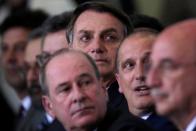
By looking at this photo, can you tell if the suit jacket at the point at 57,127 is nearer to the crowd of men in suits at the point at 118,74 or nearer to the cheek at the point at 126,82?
the crowd of men in suits at the point at 118,74

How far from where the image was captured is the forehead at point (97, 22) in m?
7.71

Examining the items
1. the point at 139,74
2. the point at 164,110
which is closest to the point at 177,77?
the point at 164,110

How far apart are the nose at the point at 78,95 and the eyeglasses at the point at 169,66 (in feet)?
4.00

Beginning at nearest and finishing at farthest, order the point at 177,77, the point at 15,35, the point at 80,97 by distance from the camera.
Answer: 1. the point at 177,77
2. the point at 80,97
3. the point at 15,35

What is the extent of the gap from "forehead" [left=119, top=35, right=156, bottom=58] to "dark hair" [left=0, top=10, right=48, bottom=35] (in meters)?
4.58

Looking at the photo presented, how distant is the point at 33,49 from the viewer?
1028cm

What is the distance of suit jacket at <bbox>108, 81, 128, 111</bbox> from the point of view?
7.25 meters

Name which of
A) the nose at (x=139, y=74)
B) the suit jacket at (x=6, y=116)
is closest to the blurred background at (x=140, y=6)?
the suit jacket at (x=6, y=116)

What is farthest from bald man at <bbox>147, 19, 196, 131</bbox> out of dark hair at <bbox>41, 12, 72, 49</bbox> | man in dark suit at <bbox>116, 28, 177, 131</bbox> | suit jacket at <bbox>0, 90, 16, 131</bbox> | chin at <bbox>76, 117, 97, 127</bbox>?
suit jacket at <bbox>0, 90, 16, 131</bbox>

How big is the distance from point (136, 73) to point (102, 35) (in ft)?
1.99

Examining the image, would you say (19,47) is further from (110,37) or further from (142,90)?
(142,90)

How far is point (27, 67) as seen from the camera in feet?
34.2

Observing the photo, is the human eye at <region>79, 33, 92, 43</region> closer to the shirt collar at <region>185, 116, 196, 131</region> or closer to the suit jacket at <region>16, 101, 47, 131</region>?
the suit jacket at <region>16, 101, 47, 131</region>

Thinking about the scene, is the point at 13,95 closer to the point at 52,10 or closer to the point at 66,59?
the point at 52,10
